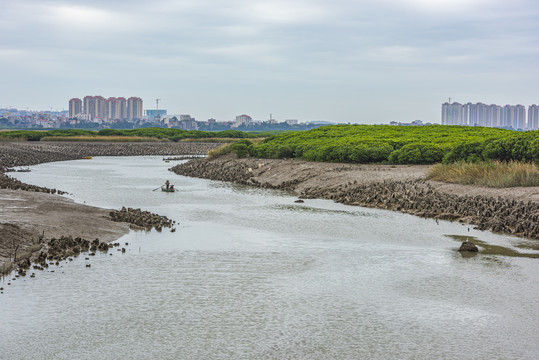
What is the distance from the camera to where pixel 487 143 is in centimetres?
→ 4281

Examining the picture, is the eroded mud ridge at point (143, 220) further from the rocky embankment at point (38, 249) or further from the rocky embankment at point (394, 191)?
the rocky embankment at point (394, 191)

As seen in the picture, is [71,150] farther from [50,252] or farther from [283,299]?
[283,299]

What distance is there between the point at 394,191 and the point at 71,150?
252 ft

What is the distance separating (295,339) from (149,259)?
29.9 feet

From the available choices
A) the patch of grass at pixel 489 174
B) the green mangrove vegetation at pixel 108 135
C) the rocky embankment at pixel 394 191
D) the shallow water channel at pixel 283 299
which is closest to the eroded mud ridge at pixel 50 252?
the shallow water channel at pixel 283 299

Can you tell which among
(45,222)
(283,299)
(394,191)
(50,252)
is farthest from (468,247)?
(45,222)

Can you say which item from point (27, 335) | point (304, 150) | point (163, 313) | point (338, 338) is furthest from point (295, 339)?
point (304, 150)

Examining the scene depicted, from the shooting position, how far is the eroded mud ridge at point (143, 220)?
94.9ft

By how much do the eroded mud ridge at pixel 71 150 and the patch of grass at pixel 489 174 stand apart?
48909mm

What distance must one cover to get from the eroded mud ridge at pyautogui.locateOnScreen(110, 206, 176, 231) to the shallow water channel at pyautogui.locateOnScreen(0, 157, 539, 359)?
2.96 feet

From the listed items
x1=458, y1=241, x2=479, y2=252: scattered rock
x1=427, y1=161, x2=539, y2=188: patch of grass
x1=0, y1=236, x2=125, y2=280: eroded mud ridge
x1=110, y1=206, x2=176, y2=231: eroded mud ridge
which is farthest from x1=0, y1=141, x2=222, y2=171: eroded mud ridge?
x1=458, y1=241, x2=479, y2=252: scattered rock

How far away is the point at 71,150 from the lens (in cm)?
10375

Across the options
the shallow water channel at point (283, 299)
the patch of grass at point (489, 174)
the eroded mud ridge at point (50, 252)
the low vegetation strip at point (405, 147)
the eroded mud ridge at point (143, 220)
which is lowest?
the shallow water channel at point (283, 299)

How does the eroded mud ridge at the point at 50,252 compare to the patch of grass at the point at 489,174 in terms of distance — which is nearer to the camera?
the eroded mud ridge at the point at 50,252
